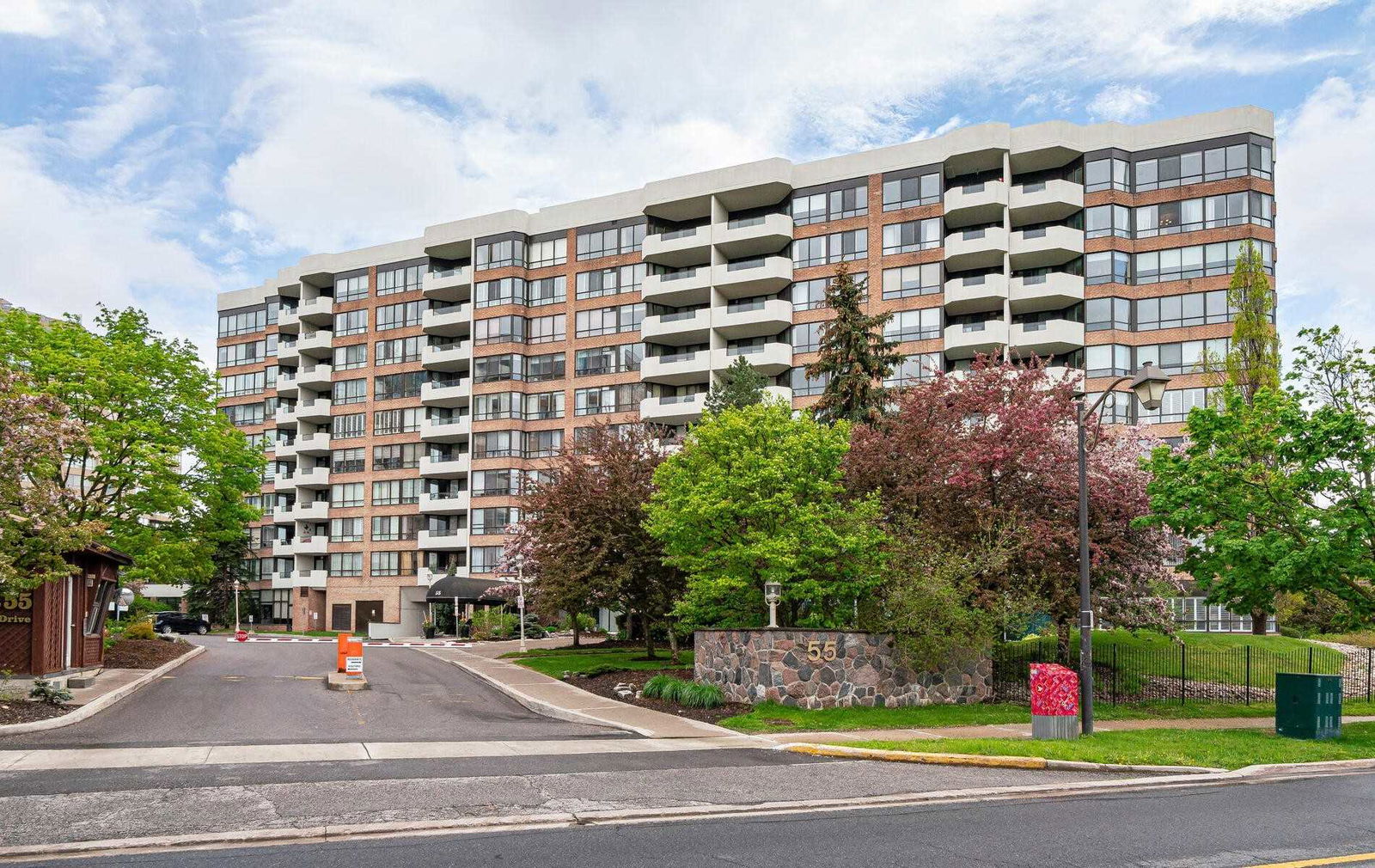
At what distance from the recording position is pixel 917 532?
25.7 m

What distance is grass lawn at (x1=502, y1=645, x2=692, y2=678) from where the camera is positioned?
33281 millimetres

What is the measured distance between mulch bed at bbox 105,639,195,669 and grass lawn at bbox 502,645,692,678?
1137cm

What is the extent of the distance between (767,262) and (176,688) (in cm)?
4374

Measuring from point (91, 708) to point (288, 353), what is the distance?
231ft

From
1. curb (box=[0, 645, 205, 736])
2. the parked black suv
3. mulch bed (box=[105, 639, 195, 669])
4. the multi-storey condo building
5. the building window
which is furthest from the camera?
the building window

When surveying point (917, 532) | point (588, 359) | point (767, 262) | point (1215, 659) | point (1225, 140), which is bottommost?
point (1215, 659)

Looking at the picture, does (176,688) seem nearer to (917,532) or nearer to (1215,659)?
(917,532)

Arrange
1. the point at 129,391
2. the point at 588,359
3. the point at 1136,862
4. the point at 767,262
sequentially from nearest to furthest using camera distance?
the point at 1136,862 → the point at 129,391 → the point at 767,262 → the point at 588,359

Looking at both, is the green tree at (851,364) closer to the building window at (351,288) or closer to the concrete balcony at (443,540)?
the concrete balcony at (443,540)

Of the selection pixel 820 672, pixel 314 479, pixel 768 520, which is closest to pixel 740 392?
pixel 768 520

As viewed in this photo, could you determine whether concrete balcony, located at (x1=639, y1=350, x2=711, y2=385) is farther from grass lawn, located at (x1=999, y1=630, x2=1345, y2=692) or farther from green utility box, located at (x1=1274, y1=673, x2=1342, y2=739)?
green utility box, located at (x1=1274, y1=673, x2=1342, y2=739)

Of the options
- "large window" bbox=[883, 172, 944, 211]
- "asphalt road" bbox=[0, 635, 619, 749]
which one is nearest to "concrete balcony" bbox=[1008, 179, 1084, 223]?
"large window" bbox=[883, 172, 944, 211]

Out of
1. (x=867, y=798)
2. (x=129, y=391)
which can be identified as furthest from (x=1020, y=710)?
(x=129, y=391)

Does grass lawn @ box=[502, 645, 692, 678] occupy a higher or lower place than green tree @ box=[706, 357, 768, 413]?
lower
